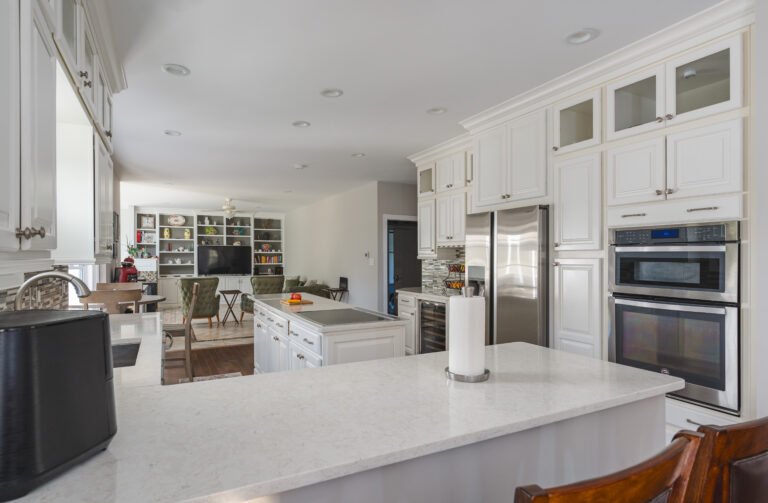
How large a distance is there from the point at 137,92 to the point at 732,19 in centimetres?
390

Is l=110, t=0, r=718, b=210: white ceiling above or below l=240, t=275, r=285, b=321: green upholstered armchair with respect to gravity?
above

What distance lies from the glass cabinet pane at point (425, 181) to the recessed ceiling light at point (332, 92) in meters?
2.09

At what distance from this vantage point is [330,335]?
8.86 feet

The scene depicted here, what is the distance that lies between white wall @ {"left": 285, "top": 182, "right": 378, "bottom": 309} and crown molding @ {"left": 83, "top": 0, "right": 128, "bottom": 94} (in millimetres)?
4287

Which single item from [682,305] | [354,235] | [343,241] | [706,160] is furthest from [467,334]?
[343,241]

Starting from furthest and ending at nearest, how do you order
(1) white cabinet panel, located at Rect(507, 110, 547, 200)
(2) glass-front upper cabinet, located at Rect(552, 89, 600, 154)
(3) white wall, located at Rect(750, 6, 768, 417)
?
(1) white cabinet panel, located at Rect(507, 110, 547, 200), (2) glass-front upper cabinet, located at Rect(552, 89, 600, 154), (3) white wall, located at Rect(750, 6, 768, 417)

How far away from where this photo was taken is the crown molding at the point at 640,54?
→ 2.12m

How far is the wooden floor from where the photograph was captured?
15.1 feet

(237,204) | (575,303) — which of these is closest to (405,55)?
(575,303)

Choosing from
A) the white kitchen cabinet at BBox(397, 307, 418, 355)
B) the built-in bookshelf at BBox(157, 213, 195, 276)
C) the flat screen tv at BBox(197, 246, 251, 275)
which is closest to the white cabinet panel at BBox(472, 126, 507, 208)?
the white kitchen cabinet at BBox(397, 307, 418, 355)

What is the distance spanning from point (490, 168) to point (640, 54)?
1424mm

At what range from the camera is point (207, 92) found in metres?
3.26

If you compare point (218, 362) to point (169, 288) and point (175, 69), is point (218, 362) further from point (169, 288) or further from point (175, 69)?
point (169, 288)

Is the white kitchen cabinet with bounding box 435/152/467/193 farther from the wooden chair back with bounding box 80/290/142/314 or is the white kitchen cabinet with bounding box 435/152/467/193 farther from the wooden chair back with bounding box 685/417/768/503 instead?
the wooden chair back with bounding box 685/417/768/503
